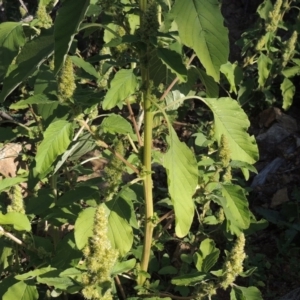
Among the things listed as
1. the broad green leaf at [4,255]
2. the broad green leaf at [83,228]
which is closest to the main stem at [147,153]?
the broad green leaf at [83,228]

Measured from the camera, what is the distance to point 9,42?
6.34ft

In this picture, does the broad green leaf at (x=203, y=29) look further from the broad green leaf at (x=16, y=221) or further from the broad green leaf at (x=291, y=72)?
the broad green leaf at (x=291, y=72)

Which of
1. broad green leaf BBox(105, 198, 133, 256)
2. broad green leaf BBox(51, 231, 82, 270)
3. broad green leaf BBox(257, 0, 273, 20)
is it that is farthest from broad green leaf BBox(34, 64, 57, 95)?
broad green leaf BBox(257, 0, 273, 20)

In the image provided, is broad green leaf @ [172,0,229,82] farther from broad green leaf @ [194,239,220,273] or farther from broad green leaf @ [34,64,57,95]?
broad green leaf @ [194,239,220,273]

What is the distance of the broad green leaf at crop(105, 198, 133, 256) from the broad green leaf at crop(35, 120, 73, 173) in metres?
0.35

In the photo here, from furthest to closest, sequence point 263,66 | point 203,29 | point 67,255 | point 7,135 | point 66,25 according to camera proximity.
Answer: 1. point 263,66
2. point 7,135
3. point 67,255
4. point 203,29
5. point 66,25

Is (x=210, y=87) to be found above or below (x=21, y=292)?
above

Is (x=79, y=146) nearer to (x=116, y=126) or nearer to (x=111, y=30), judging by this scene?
(x=116, y=126)

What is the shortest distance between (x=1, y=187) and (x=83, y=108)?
1.61 feet

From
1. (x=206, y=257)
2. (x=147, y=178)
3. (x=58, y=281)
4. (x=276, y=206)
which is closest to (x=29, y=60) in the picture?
(x=147, y=178)

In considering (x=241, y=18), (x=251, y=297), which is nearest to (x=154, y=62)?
(x=251, y=297)

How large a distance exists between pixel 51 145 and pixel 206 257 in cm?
96

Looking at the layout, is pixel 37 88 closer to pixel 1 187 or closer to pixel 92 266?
pixel 1 187

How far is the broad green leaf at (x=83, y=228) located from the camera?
5.72 feet
